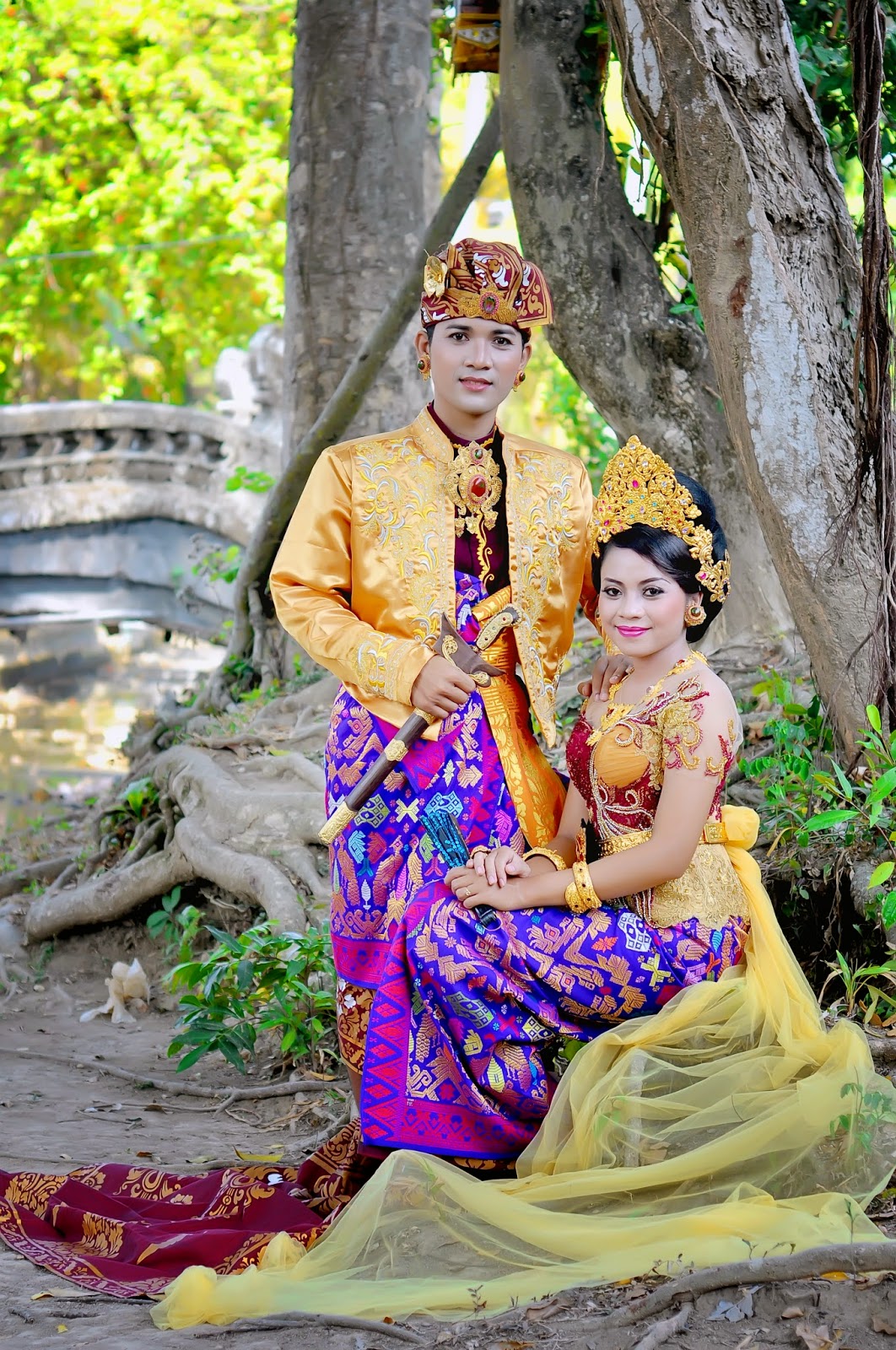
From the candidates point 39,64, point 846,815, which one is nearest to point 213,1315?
point 846,815

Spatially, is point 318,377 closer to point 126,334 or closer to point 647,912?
point 647,912

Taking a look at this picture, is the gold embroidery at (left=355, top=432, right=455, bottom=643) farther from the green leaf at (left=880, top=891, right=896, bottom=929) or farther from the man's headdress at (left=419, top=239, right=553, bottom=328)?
the green leaf at (left=880, top=891, right=896, bottom=929)

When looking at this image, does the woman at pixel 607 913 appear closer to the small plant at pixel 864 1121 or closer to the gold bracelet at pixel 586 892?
the gold bracelet at pixel 586 892

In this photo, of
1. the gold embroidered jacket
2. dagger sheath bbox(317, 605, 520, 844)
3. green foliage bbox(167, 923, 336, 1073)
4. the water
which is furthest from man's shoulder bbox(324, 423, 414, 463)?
the water

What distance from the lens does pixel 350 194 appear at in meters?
7.08

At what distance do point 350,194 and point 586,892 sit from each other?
204 inches

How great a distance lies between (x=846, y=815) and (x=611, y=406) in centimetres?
220

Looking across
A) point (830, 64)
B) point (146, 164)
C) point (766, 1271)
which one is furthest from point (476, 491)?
point (146, 164)

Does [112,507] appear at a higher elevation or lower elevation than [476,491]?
higher

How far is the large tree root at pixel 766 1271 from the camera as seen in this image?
2.20 metres

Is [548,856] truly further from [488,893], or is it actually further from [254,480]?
[254,480]

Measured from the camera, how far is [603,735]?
2848mm

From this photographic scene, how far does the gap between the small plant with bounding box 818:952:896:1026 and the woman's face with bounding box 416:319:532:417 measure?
1.37 metres

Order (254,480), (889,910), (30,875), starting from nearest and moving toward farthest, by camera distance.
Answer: (889,910), (30,875), (254,480)
